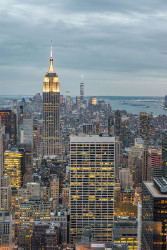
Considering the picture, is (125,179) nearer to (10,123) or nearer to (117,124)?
(117,124)

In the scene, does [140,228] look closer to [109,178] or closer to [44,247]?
[44,247]

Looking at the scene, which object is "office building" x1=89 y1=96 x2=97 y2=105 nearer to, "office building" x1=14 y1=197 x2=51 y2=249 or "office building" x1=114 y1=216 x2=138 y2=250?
"office building" x1=14 y1=197 x2=51 y2=249

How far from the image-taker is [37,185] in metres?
21.5

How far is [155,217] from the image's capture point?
1120 centimetres

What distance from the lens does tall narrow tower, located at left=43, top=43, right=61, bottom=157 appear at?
123 ft

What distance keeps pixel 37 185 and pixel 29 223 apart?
186 inches

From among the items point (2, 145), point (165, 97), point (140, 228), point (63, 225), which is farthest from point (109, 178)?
point (2, 145)

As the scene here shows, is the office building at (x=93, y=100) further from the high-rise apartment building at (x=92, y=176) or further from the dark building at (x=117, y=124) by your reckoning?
the high-rise apartment building at (x=92, y=176)

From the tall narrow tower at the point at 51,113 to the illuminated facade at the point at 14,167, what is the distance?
10529 mm

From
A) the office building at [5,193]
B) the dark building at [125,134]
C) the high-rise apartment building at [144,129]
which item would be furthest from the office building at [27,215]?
the dark building at [125,134]

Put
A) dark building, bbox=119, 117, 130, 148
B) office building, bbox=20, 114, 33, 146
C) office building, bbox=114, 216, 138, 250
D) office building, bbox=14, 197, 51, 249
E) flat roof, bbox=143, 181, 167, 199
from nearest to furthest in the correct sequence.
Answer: office building, bbox=114, 216, 138, 250
flat roof, bbox=143, 181, 167, 199
office building, bbox=14, 197, 51, 249
dark building, bbox=119, 117, 130, 148
office building, bbox=20, 114, 33, 146

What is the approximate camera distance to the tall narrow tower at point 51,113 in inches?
1481

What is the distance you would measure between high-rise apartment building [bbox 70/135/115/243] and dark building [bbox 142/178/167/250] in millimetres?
5234

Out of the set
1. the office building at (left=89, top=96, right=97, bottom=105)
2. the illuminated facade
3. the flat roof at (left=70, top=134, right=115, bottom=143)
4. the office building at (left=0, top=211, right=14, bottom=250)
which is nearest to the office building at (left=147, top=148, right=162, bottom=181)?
the flat roof at (left=70, top=134, right=115, bottom=143)
